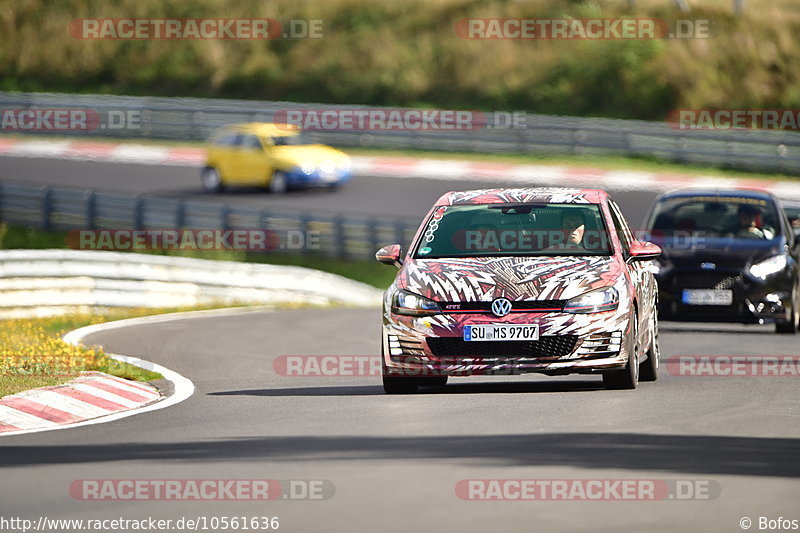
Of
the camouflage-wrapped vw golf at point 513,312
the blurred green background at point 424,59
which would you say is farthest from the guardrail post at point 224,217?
the camouflage-wrapped vw golf at point 513,312

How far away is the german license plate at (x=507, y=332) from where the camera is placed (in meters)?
12.0

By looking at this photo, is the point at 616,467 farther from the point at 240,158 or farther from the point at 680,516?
the point at 240,158

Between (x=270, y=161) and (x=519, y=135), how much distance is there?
796 cm

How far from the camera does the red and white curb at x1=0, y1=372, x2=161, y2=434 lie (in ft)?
37.8

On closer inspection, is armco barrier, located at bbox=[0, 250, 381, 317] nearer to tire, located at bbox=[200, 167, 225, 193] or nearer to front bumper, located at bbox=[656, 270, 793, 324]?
front bumper, located at bbox=[656, 270, 793, 324]

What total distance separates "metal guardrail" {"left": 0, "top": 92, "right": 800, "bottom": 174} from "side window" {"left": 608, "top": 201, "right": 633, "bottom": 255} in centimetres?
2713

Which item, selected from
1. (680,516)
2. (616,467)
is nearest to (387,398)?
(616,467)

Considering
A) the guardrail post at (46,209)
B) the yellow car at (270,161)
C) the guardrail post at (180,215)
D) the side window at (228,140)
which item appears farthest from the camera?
the side window at (228,140)

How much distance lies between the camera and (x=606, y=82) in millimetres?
48500

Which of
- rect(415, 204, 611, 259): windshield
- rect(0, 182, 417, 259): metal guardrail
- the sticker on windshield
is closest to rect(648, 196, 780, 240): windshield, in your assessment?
rect(415, 204, 611, 259): windshield

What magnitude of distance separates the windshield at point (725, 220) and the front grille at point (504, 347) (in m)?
7.27

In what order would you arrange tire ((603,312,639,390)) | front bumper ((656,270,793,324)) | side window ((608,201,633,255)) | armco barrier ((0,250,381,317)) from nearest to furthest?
tire ((603,312,639,390)), side window ((608,201,633,255)), front bumper ((656,270,793,324)), armco barrier ((0,250,381,317))

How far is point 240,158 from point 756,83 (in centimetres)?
1683

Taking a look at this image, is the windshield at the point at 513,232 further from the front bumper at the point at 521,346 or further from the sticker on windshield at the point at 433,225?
the front bumper at the point at 521,346
